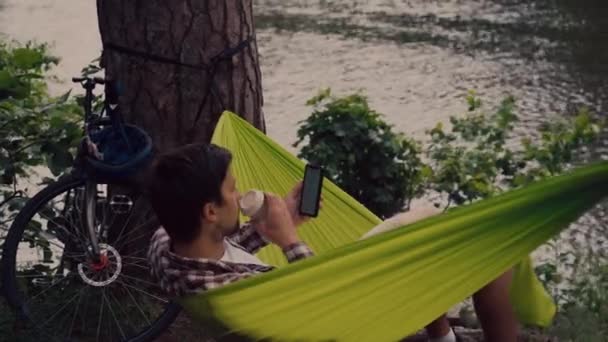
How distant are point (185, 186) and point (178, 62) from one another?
126cm

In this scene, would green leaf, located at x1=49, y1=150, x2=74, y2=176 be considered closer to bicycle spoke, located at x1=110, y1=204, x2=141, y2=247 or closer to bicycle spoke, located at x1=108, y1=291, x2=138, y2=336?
bicycle spoke, located at x1=110, y1=204, x2=141, y2=247

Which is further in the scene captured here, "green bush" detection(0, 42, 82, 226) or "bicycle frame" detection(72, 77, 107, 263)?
"green bush" detection(0, 42, 82, 226)

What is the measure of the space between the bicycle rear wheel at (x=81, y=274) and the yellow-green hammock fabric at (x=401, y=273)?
1.20m

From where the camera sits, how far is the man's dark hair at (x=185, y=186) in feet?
8.27

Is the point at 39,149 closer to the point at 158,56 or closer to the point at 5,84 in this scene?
the point at 5,84

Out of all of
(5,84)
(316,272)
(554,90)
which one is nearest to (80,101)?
(5,84)

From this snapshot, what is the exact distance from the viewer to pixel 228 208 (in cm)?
257

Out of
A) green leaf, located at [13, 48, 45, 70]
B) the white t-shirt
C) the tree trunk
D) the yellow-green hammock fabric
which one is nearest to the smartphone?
the white t-shirt

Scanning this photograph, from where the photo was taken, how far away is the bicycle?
11.3 ft

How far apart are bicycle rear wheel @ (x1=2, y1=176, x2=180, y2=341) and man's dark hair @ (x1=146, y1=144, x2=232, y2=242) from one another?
0.96m

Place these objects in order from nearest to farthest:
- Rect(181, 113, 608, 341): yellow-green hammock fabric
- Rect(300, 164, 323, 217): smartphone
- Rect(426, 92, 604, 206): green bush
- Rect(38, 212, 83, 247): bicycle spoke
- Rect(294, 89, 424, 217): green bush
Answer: Rect(181, 113, 608, 341): yellow-green hammock fabric < Rect(300, 164, 323, 217): smartphone < Rect(38, 212, 83, 247): bicycle spoke < Rect(426, 92, 604, 206): green bush < Rect(294, 89, 424, 217): green bush

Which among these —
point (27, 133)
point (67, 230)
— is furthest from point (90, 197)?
point (27, 133)

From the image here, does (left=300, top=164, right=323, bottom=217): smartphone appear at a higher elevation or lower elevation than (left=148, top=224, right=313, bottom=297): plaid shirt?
higher

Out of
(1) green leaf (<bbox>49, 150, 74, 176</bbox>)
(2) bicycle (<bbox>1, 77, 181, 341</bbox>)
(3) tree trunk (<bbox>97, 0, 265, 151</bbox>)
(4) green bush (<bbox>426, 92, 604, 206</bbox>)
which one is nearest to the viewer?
(2) bicycle (<bbox>1, 77, 181, 341</bbox>)
